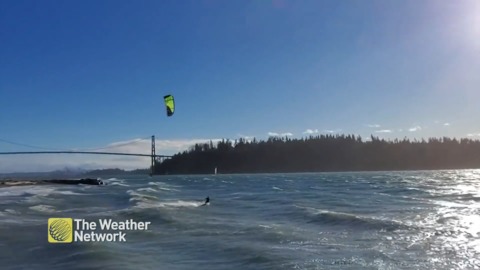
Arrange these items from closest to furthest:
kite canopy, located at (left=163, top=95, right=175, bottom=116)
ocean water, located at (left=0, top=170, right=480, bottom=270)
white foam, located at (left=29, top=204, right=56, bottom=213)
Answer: ocean water, located at (left=0, top=170, right=480, bottom=270) → white foam, located at (left=29, top=204, right=56, bottom=213) → kite canopy, located at (left=163, top=95, right=175, bottom=116)

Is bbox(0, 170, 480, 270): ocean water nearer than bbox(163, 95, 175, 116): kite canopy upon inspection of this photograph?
Yes

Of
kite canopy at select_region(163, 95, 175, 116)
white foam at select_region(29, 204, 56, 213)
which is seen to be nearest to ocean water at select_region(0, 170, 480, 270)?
white foam at select_region(29, 204, 56, 213)

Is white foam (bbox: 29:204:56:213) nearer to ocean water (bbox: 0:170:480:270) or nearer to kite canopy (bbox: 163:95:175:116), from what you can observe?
ocean water (bbox: 0:170:480:270)

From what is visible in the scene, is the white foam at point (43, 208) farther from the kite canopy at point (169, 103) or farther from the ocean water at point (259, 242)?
the kite canopy at point (169, 103)

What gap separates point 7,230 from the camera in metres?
17.8

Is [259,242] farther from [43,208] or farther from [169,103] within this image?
[169,103]

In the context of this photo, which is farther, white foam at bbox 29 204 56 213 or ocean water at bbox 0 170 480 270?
white foam at bbox 29 204 56 213

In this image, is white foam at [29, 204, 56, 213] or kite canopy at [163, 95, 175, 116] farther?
kite canopy at [163, 95, 175, 116]

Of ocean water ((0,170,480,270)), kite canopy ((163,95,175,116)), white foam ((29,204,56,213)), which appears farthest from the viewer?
kite canopy ((163,95,175,116))

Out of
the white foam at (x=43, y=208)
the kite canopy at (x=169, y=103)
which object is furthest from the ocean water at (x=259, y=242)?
the kite canopy at (x=169, y=103)

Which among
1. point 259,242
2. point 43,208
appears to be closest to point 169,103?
point 43,208

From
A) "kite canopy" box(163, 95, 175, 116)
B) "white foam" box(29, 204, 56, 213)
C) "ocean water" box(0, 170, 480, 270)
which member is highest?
"kite canopy" box(163, 95, 175, 116)

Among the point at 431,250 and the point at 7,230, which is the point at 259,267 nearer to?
the point at 431,250

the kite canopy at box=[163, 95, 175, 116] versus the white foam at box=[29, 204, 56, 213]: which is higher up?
the kite canopy at box=[163, 95, 175, 116]
